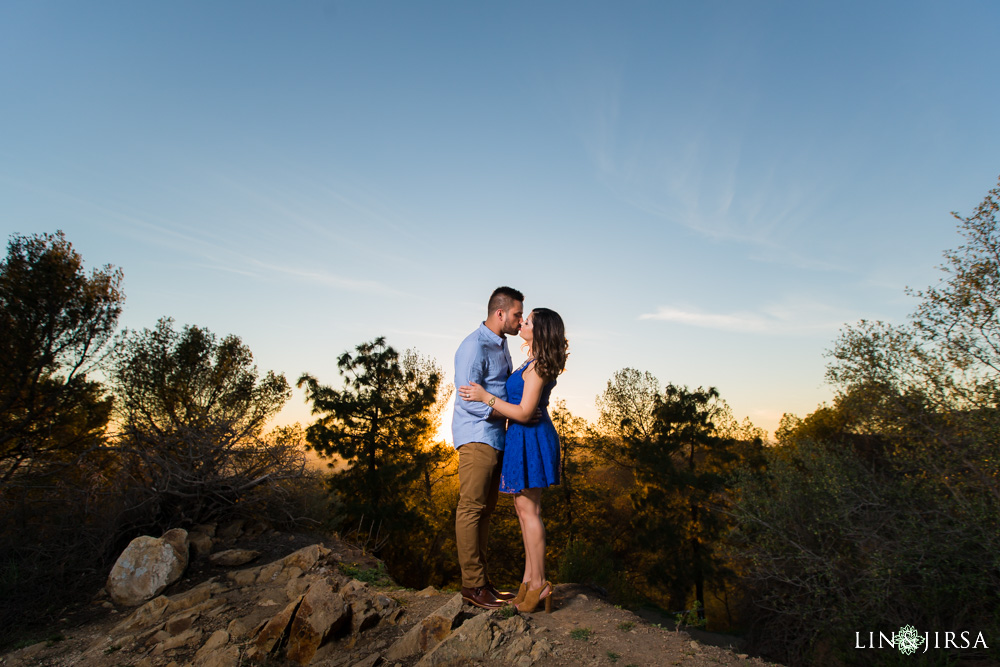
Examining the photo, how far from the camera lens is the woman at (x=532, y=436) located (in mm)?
4180

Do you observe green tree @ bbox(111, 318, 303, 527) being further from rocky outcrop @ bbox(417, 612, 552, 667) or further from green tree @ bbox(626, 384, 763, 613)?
green tree @ bbox(626, 384, 763, 613)

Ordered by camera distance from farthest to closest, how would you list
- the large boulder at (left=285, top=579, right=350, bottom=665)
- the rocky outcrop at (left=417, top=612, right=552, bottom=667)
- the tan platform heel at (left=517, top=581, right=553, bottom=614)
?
the tan platform heel at (left=517, top=581, right=553, bottom=614) < the large boulder at (left=285, top=579, right=350, bottom=665) < the rocky outcrop at (left=417, top=612, right=552, bottom=667)

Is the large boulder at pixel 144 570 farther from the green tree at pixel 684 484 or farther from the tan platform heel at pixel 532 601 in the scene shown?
the green tree at pixel 684 484

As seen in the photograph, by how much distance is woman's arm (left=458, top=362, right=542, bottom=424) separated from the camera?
417 centimetres

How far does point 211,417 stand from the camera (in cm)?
739

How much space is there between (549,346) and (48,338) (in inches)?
840

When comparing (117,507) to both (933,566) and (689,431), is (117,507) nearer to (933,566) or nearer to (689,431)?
(933,566)

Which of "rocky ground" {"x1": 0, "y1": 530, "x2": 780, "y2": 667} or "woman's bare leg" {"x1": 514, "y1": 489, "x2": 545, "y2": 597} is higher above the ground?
"woman's bare leg" {"x1": 514, "y1": 489, "x2": 545, "y2": 597}

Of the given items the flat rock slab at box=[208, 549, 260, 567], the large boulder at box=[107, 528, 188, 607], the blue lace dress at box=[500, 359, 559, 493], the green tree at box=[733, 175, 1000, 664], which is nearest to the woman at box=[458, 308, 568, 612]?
the blue lace dress at box=[500, 359, 559, 493]

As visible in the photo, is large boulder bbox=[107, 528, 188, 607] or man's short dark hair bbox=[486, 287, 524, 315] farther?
large boulder bbox=[107, 528, 188, 607]

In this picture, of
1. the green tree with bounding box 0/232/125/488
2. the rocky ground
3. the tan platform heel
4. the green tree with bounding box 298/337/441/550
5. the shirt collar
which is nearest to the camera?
the rocky ground

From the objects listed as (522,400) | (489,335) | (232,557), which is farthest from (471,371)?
(232,557)

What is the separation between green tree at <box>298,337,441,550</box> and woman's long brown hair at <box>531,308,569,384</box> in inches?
741

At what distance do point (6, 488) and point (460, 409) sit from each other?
629 centimetres
